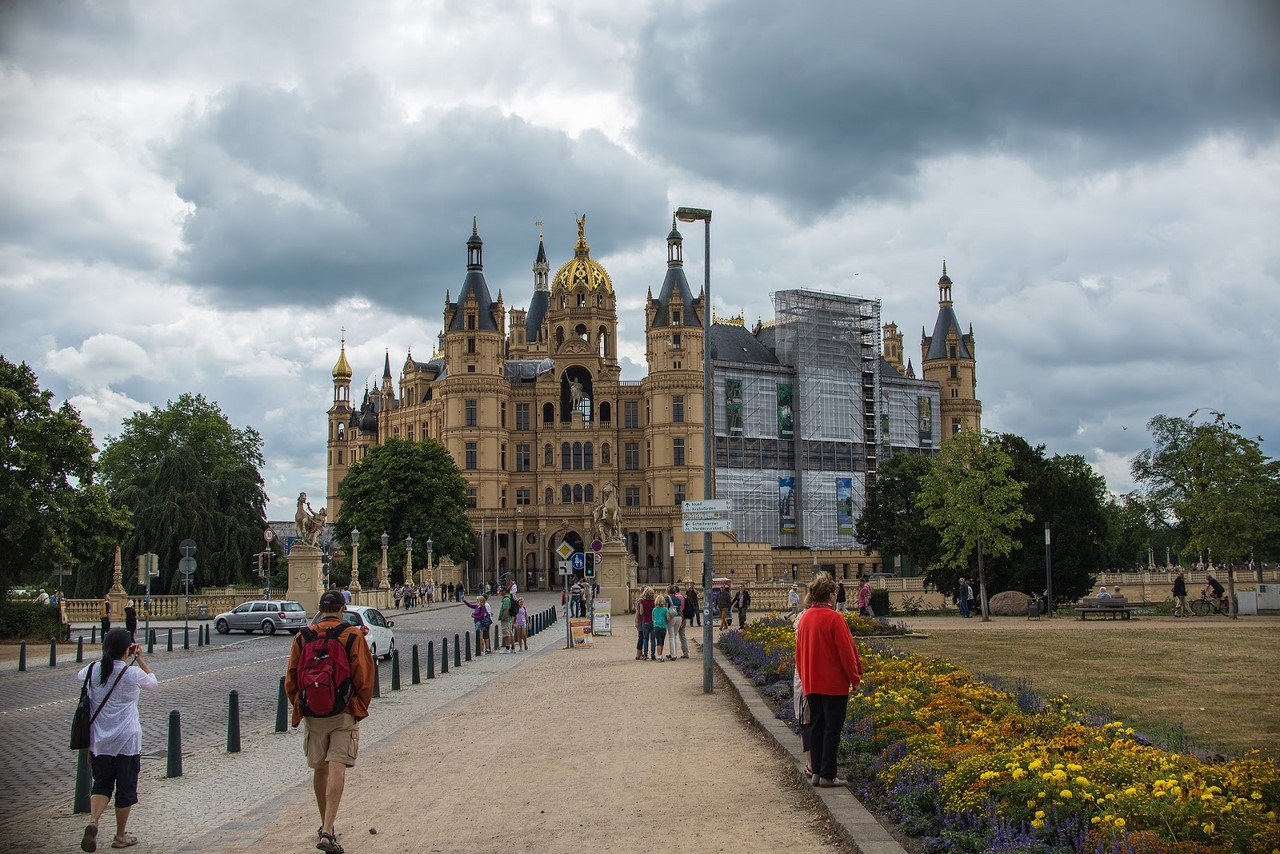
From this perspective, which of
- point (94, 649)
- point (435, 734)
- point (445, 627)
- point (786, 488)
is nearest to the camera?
point (435, 734)

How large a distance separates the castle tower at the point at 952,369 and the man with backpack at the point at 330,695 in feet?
364

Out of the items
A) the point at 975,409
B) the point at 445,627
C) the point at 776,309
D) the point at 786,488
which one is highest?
the point at 776,309

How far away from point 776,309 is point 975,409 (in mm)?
28293

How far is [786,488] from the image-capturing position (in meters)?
97.3

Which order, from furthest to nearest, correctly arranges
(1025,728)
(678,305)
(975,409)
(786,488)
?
(975,409) < (678,305) < (786,488) < (1025,728)

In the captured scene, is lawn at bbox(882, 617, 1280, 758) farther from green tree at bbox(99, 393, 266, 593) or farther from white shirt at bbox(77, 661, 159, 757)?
green tree at bbox(99, 393, 266, 593)

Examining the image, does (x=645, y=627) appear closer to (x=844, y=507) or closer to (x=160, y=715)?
(x=160, y=715)

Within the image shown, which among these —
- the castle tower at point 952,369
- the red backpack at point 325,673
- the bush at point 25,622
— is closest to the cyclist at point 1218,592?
the bush at point 25,622

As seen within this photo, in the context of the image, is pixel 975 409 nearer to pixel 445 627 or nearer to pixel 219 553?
pixel 219 553

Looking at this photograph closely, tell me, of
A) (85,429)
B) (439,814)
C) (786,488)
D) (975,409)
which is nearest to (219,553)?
(85,429)

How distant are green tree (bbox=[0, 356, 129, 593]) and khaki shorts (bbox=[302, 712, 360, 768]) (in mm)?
26726

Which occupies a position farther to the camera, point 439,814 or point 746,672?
point 746,672

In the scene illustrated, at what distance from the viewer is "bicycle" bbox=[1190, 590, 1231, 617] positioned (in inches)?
1551

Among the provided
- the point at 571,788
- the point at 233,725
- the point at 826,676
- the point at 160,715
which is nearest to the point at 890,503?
the point at 160,715
